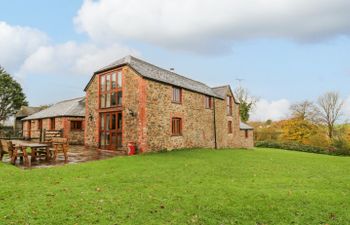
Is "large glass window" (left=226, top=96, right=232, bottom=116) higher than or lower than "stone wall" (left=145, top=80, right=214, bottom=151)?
higher

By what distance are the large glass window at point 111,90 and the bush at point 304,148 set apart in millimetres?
31796

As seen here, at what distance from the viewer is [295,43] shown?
472 inches

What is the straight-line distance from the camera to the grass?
5445 mm

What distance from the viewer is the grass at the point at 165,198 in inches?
214

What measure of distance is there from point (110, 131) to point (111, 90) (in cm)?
330

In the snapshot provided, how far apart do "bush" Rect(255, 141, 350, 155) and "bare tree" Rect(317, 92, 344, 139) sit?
817 centimetres

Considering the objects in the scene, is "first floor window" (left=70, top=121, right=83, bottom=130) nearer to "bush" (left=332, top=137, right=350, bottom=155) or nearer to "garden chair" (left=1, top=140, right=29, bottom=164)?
"garden chair" (left=1, top=140, right=29, bottom=164)

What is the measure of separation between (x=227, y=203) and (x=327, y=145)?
128 ft

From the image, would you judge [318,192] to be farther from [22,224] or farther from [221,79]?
[221,79]

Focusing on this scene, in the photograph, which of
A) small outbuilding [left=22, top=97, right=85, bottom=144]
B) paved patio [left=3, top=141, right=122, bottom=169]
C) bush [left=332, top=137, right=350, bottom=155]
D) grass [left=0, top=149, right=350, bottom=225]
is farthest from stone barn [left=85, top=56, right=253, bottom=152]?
bush [left=332, top=137, right=350, bottom=155]

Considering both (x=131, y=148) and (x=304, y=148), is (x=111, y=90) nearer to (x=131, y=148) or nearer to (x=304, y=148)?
(x=131, y=148)

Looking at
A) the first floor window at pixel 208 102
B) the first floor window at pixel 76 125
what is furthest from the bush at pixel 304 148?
the first floor window at pixel 76 125

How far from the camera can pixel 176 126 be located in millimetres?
19578

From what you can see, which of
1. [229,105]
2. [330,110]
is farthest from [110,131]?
[330,110]
